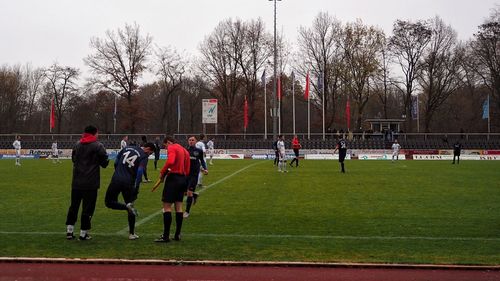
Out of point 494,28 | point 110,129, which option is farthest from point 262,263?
point 110,129

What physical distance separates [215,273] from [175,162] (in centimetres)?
257

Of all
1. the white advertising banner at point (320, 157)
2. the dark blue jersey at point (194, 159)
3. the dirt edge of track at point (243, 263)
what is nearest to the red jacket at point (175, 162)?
the dirt edge of track at point (243, 263)

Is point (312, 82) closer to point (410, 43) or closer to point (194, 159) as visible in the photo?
point (410, 43)

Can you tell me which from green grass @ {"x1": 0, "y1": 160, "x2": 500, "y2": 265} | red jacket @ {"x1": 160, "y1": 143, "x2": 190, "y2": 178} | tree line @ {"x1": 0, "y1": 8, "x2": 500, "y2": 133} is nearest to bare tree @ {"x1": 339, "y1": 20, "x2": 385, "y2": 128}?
tree line @ {"x1": 0, "y1": 8, "x2": 500, "y2": 133}

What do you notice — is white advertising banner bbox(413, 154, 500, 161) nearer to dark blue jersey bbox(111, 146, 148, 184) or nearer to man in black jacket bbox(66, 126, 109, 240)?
dark blue jersey bbox(111, 146, 148, 184)

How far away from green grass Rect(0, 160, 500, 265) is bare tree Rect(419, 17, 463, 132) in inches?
1682

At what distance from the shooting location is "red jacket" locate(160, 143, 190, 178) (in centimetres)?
874

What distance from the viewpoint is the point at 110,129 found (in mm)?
77375

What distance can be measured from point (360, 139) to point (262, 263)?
42.6 meters

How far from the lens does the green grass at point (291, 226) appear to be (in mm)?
7941

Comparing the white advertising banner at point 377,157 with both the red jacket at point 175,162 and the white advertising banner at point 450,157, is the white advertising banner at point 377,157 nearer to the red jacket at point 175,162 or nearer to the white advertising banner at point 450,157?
the white advertising banner at point 450,157

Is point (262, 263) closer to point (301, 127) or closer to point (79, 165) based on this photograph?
point (79, 165)

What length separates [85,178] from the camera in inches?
347

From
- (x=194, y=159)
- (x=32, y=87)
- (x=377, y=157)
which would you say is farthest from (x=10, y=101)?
(x=194, y=159)
